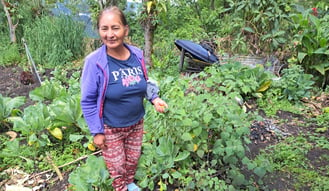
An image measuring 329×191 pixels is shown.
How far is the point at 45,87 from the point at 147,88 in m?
1.90

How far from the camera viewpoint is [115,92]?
1817 mm

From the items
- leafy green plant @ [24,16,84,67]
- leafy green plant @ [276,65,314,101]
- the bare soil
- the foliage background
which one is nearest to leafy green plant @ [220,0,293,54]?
the foliage background

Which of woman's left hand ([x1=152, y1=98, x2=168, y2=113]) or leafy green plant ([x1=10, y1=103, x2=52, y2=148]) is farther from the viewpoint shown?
leafy green plant ([x1=10, y1=103, x2=52, y2=148])

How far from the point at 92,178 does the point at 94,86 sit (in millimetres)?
692

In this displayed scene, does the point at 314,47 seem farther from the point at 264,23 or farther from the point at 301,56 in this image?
the point at 264,23

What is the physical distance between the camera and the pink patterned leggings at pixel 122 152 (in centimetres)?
202

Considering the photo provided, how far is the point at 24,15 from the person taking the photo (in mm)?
7379

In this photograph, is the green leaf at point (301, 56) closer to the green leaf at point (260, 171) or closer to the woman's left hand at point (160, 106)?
the green leaf at point (260, 171)

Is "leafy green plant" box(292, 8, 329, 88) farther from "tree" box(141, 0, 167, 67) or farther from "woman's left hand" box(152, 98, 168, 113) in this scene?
"woman's left hand" box(152, 98, 168, 113)

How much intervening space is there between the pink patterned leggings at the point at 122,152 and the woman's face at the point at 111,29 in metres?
0.59

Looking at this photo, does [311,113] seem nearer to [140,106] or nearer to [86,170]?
[140,106]

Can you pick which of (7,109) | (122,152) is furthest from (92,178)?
(7,109)

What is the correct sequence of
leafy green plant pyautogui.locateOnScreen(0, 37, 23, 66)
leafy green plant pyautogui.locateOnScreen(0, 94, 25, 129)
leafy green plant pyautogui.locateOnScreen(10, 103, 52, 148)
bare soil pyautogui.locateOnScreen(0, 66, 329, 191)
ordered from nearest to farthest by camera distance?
bare soil pyautogui.locateOnScreen(0, 66, 329, 191)
leafy green plant pyautogui.locateOnScreen(10, 103, 52, 148)
leafy green plant pyautogui.locateOnScreen(0, 94, 25, 129)
leafy green plant pyautogui.locateOnScreen(0, 37, 23, 66)

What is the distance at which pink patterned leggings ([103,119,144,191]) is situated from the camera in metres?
2.02
